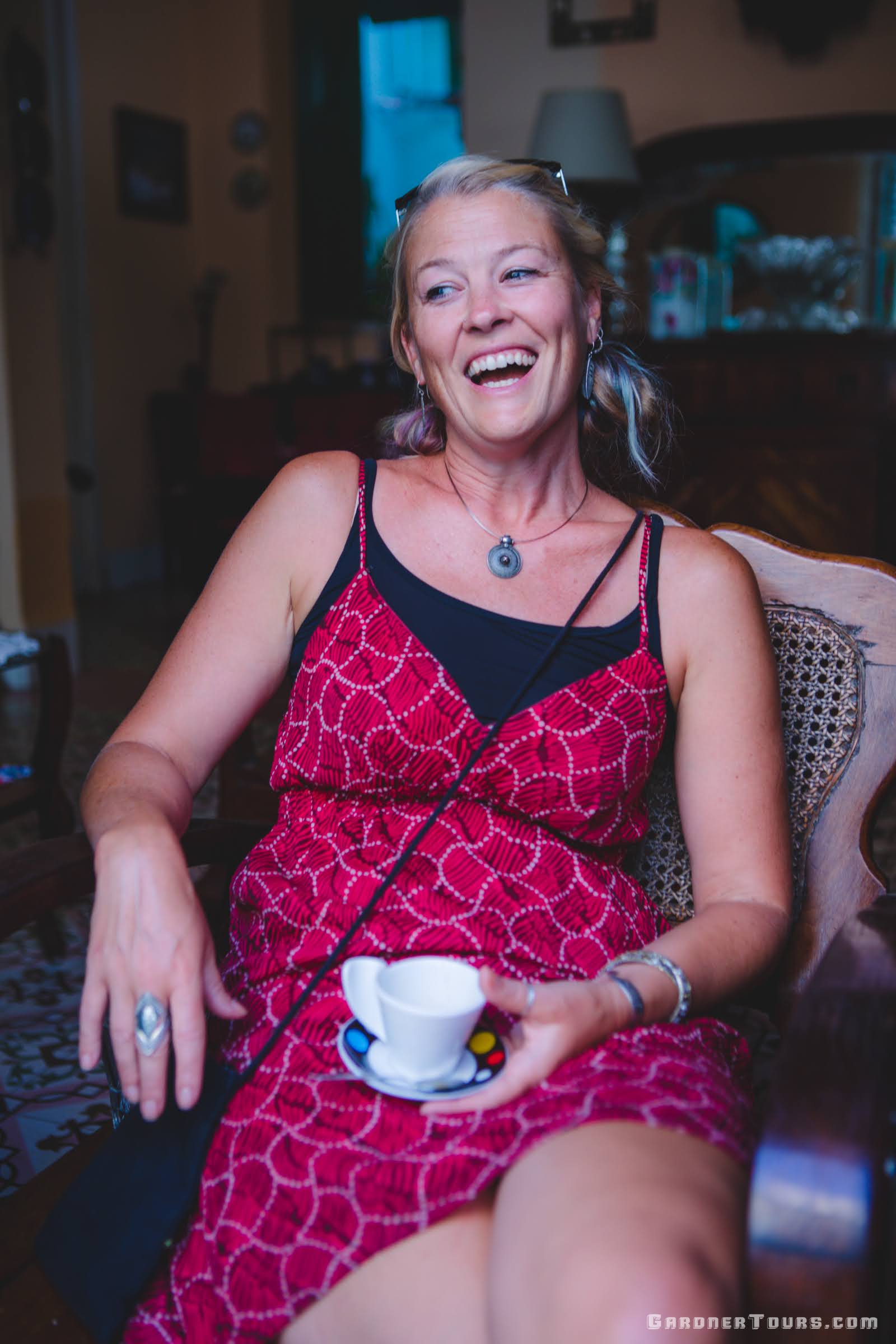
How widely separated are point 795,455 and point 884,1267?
3.17 m

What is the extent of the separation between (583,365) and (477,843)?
570 mm

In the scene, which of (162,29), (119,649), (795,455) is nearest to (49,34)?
(162,29)

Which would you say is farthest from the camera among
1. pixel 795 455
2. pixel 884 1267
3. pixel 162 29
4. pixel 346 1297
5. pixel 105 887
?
pixel 162 29

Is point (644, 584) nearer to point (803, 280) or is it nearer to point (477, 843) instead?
point (477, 843)

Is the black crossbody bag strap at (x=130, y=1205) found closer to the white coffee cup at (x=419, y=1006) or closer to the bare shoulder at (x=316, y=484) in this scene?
the white coffee cup at (x=419, y=1006)

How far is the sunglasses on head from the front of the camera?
128cm

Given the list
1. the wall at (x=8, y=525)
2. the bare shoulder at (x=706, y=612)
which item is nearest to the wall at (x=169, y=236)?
the wall at (x=8, y=525)

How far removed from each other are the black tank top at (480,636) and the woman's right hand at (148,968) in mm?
326

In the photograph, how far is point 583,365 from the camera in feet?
4.43

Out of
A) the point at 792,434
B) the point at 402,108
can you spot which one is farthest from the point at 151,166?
the point at 792,434

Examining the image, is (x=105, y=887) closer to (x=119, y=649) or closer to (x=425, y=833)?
(x=425, y=833)

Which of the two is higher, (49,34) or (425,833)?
(49,34)

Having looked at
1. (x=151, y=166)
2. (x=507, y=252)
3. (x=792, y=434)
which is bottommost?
(x=792, y=434)

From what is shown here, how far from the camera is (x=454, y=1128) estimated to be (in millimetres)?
871
